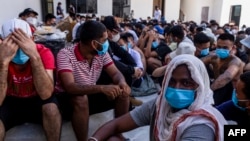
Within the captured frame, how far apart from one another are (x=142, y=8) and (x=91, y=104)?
15.3 meters

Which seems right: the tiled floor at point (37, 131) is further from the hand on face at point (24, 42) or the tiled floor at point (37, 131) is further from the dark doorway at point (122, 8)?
the dark doorway at point (122, 8)

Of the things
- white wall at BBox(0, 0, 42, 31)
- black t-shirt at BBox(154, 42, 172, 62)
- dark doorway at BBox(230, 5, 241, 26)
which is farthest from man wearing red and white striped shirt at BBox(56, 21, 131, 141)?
dark doorway at BBox(230, 5, 241, 26)

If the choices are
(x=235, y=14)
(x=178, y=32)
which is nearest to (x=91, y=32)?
(x=178, y=32)

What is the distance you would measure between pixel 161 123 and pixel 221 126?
33cm

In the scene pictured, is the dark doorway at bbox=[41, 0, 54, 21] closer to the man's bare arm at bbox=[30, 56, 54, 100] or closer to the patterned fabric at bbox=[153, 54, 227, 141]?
the man's bare arm at bbox=[30, 56, 54, 100]

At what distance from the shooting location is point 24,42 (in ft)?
6.66

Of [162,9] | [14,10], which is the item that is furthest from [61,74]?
[162,9]

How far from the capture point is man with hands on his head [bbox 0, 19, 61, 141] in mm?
2007

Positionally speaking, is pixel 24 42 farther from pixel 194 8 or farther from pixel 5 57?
pixel 194 8

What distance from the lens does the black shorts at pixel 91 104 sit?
2334mm

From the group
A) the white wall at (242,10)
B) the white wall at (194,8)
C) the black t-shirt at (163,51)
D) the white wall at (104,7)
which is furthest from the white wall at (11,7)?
the white wall at (194,8)

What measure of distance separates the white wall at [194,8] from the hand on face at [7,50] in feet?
63.8

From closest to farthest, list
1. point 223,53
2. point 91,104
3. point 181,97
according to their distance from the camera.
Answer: point 181,97 → point 91,104 → point 223,53

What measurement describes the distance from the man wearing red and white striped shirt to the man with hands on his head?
16 cm
